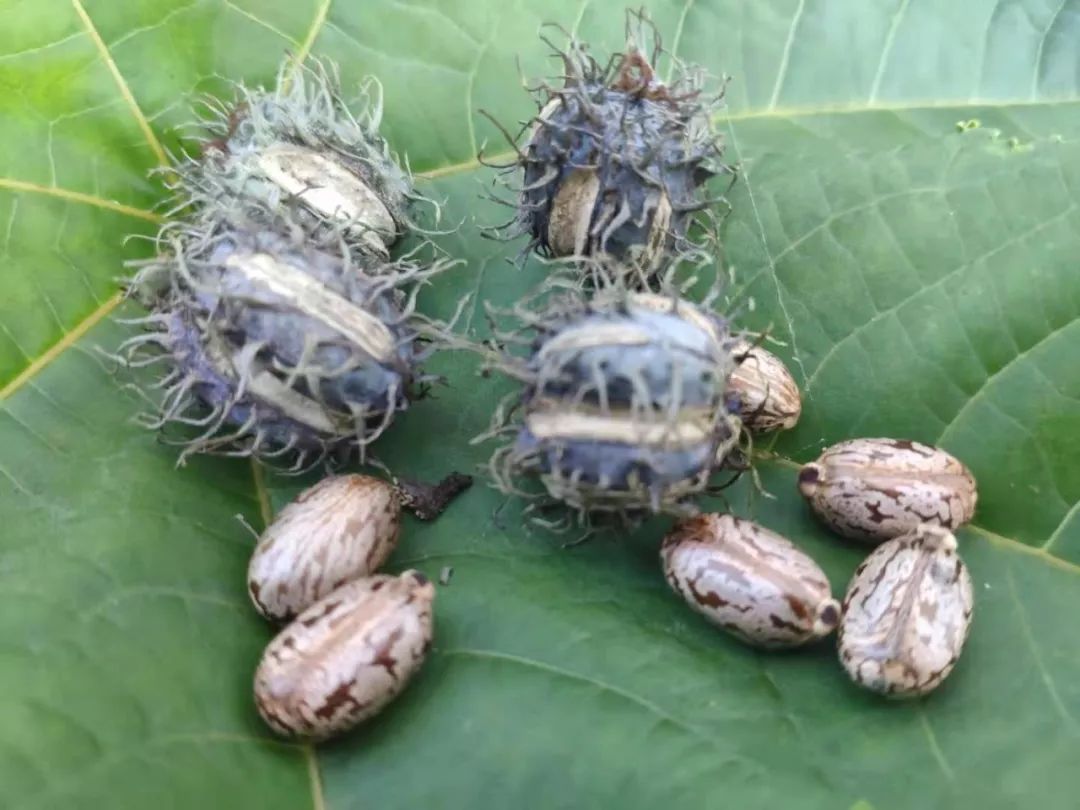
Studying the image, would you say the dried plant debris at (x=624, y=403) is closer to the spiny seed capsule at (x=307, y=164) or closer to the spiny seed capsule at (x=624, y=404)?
the spiny seed capsule at (x=624, y=404)

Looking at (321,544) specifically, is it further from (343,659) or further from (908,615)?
(908,615)

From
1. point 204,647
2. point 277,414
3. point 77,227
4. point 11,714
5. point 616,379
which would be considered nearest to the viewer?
point 11,714

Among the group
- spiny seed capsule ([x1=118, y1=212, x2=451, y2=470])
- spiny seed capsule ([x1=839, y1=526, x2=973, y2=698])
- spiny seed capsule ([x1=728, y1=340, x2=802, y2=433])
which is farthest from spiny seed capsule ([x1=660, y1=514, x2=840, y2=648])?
spiny seed capsule ([x1=118, y1=212, x2=451, y2=470])

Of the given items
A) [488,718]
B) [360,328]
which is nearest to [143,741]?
[488,718]

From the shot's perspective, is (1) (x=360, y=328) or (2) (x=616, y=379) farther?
(1) (x=360, y=328)

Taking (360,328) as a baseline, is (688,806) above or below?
below

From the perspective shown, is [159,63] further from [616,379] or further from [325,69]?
[616,379]

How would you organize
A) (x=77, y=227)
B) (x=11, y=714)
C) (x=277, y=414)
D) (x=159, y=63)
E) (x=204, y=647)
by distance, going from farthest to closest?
(x=159, y=63) → (x=77, y=227) → (x=277, y=414) → (x=204, y=647) → (x=11, y=714)
